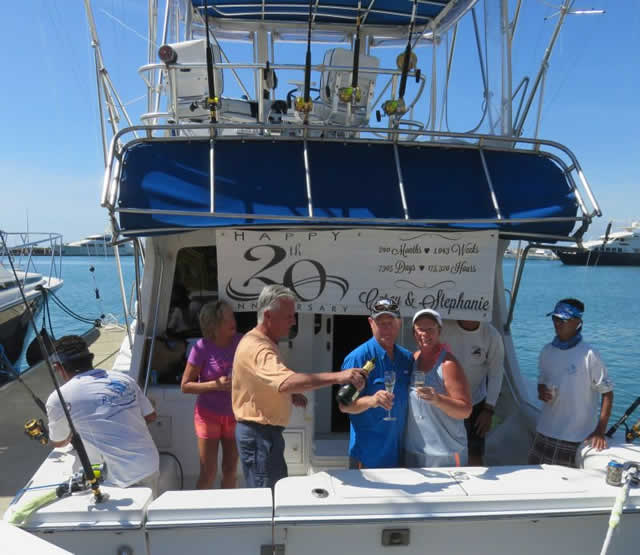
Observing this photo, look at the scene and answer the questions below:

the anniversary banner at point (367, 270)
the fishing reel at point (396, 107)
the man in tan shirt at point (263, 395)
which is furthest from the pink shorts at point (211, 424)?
the fishing reel at point (396, 107)

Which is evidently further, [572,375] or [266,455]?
[572,375]

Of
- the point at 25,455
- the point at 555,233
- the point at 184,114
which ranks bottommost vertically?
the point at 25,455

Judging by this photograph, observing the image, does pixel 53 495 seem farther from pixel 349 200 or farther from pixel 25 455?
pixel 25 455

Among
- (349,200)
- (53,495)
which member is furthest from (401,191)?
(53,495)

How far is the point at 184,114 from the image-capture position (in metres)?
4.62

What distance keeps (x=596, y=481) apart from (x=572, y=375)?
70cm

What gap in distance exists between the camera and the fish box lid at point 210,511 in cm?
233

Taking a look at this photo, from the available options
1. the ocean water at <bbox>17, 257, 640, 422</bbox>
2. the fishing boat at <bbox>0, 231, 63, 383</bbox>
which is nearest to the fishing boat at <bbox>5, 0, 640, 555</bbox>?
the ocean water at <bbox>17, 257, 640, 422</bbox>

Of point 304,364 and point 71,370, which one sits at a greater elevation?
point 71,370

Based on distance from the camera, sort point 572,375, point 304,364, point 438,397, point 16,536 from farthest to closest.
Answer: point 304,364 < point 572,375 < point 438,397 < point 16,536

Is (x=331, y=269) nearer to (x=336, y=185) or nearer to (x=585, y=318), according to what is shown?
(x=336, y=185)

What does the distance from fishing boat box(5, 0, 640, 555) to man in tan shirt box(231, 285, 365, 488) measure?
29 centimetres

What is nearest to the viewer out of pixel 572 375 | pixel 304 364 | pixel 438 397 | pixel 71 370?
pixel 438 397

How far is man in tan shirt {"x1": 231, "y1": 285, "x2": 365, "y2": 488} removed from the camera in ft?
8.77
